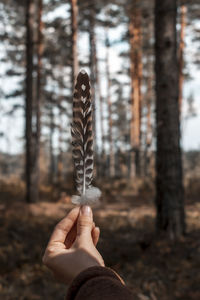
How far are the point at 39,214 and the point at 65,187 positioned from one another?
519cm

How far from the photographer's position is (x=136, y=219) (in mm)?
11211

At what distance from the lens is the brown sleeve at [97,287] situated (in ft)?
4.09

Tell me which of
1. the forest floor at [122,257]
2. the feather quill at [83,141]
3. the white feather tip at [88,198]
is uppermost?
the feather quill at [83,141]

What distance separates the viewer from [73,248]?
155 centimetres

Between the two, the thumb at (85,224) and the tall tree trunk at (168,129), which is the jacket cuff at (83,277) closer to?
the thumb at (85,224)

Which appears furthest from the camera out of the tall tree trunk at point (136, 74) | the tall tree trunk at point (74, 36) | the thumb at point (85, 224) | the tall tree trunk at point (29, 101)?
the tall tree trunk at point (136, 74)

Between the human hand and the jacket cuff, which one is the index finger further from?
the jacket cuff

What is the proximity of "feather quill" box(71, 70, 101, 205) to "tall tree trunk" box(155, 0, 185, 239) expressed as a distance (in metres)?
6.05

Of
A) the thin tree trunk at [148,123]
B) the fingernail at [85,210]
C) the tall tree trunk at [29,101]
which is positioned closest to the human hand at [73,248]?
the fingernail at [85,210]

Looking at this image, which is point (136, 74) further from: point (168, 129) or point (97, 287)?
point (97, 287)

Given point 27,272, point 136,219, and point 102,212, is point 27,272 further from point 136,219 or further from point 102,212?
point 102,212

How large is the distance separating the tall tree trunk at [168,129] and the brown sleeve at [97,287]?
640 cm

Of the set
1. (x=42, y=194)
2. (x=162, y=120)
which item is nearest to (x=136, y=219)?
(x=162, y=120)

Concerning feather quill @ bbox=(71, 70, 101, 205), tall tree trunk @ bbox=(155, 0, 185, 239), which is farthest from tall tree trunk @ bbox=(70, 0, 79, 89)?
feather quill @ bbox=(71, 70, 101, 205)
